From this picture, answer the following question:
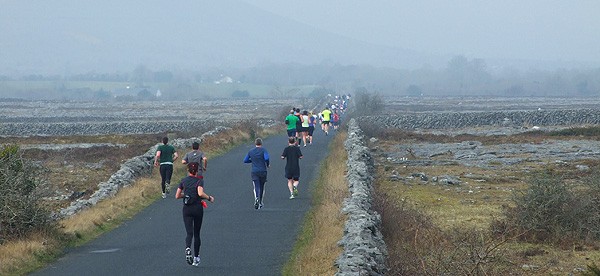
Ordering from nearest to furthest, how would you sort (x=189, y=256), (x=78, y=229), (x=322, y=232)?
(x=189, y=256) < (x=322, y=232) < (x=78, y=229)

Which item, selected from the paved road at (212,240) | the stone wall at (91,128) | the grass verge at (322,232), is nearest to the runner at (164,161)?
the paved road at (212,240)

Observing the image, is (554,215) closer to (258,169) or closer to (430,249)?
(430,249)

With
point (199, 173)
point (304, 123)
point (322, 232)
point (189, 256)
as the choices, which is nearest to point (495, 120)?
point (304, 123)

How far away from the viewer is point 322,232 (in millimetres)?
17547

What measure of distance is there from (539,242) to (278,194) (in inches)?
302

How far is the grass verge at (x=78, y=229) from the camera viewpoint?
15438 millimetres

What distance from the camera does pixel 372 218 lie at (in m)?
17.3

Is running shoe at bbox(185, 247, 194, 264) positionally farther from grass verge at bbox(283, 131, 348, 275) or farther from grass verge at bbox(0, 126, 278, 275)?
grass verge at bbox(0, 126, 278, 275)

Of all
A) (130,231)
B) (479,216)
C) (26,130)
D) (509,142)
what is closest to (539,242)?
(479,216)

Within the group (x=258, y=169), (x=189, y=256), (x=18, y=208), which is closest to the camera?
(x=189, y=256)

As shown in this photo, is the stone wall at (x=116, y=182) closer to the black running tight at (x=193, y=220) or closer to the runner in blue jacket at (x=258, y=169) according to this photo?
the runner in blue jacket at (x=258, y=169)

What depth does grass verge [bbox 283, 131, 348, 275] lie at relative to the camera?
14.7 m

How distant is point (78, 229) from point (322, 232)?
4.80 m

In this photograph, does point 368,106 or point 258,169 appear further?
point 368,106
